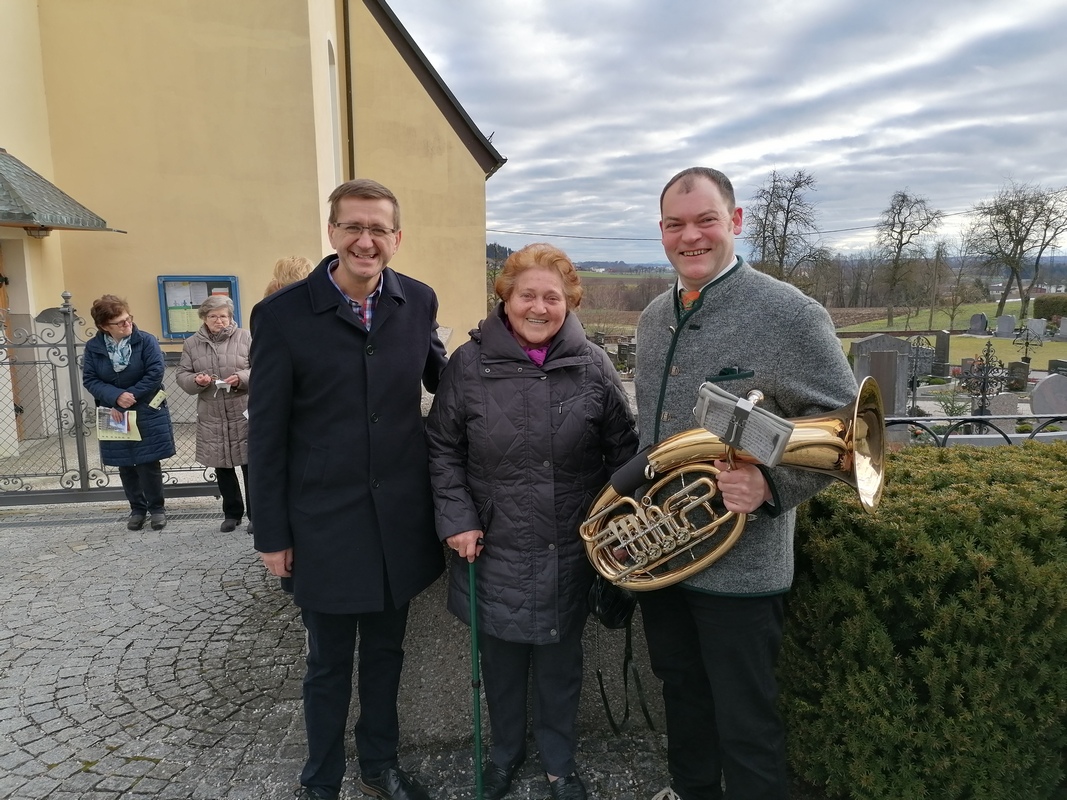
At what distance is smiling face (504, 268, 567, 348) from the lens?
8.02 feet

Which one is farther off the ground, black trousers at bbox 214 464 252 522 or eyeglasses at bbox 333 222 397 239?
eyeglasses at bbox 333 222 397 239

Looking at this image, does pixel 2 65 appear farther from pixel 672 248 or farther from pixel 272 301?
pixel 672 248

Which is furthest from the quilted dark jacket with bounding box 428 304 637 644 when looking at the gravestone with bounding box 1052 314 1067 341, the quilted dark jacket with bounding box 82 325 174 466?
the gravestone with bounding box 1052 314 1067 341

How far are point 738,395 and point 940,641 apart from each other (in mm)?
1054

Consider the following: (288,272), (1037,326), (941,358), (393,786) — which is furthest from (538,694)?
(1037,326)

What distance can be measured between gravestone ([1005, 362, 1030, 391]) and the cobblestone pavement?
1617 cm

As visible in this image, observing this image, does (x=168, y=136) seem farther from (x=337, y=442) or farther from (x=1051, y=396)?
(x=1051, y=396)

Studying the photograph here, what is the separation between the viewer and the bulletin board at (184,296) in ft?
35.2

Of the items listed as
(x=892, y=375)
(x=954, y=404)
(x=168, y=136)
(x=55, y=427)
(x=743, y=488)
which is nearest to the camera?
(x=743, y=488)

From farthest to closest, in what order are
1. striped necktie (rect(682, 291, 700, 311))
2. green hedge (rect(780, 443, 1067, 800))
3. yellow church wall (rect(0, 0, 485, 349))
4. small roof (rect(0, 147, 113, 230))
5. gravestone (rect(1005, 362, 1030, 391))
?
1. gravestone (rect(1005, 362, 1030, 391))
2. yellow church wall (rect(0, 0, 485, 349))
3. small roof (rect(0, 147, 113, 230))
4. striped necktie (rect(682, 291, 700, 311))
5. green hedge (rect(780, 443, 1067, 800))

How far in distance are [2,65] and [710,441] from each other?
38.2 feet

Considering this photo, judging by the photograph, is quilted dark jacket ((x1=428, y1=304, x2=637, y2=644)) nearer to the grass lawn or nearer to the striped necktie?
the striped necktie

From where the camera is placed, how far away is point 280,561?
8.13ft

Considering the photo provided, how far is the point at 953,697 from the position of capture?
6.90ft
